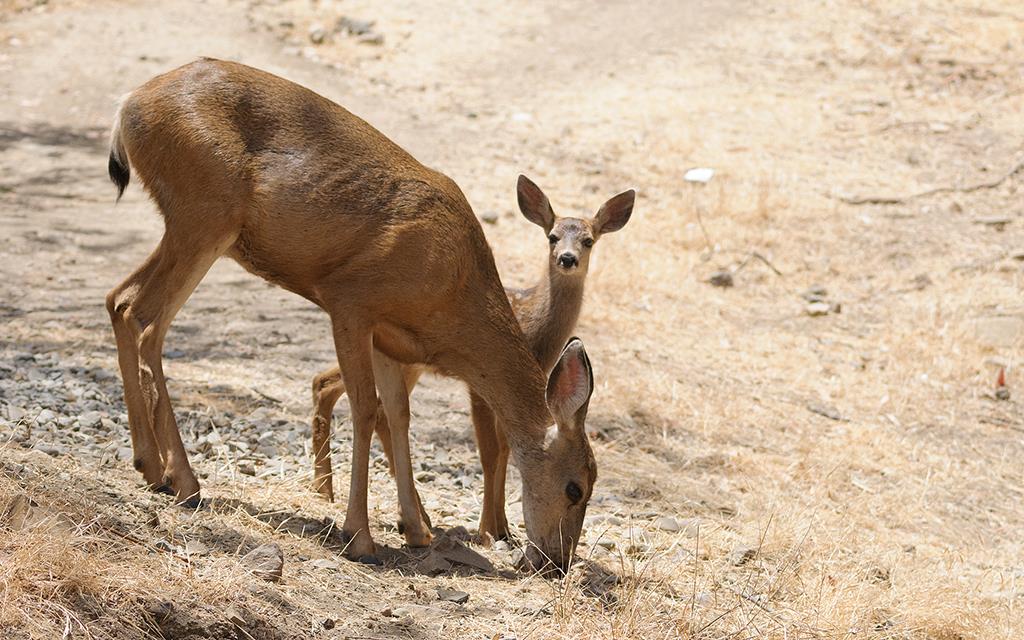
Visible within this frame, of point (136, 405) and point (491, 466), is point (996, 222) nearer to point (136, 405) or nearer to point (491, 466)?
point (491, 466)

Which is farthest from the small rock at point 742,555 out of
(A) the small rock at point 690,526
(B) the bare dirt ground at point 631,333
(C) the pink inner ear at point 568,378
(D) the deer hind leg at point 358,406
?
(D) the deer hind leg at point 358,406

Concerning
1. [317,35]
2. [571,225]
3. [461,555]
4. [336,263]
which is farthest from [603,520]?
[317,35]

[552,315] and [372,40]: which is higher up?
[552,315]

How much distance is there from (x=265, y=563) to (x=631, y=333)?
6470 millimetres

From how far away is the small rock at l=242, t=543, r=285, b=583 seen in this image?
5418 mm

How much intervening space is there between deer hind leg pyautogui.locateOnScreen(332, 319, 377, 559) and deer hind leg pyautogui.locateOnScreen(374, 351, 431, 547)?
0.24 metres

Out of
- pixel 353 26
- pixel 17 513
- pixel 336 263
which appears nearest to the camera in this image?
pixel 17 513

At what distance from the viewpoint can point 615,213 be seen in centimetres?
884

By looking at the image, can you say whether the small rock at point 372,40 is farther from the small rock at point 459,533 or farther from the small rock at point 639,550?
the small rock at point 639,550

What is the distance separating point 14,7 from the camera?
19234 mm

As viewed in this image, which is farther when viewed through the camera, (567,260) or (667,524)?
(567,260)

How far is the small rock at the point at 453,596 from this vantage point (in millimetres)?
5859

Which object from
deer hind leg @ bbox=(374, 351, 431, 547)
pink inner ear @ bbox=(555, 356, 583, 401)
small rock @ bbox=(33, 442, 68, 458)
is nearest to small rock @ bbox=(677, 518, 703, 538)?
pink inner ear @ bbox=(555, 356, 583, 401)

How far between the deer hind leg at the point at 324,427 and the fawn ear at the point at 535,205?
2.02 metres
